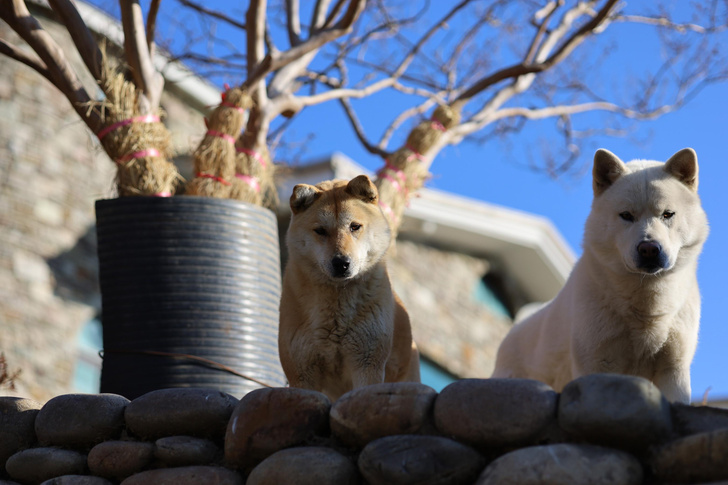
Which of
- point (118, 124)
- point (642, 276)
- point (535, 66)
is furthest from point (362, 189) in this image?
point (535, 66)

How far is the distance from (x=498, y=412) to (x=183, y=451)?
1.31 m

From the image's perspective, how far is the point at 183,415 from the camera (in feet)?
10.3

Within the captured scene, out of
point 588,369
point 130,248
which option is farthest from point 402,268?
point 588,369

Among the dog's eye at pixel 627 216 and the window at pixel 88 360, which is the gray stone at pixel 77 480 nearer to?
the dog's eye at pixel 627 216

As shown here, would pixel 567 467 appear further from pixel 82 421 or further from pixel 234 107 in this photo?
pixel 234 107

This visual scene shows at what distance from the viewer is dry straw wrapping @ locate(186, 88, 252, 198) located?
533 cm

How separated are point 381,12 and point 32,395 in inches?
235

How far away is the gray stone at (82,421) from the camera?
10.8ft

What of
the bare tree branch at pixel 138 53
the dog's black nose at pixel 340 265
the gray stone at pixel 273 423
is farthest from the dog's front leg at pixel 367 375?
the bare tree branch at pixel 138 53

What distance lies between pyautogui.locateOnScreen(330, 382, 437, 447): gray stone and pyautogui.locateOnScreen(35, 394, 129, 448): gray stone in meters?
1.05

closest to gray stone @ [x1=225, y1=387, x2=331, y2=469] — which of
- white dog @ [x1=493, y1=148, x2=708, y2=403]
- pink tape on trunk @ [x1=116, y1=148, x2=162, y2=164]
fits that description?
white dog @ [x1=493, y1=148, x2=708, y2=403]

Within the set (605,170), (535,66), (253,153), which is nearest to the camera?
(605,170)

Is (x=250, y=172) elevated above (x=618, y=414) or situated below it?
above

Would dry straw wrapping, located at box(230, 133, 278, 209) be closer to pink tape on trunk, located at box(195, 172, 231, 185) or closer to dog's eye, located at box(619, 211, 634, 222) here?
pink tape on trunk, located at box(195, 172, 231, 185)
